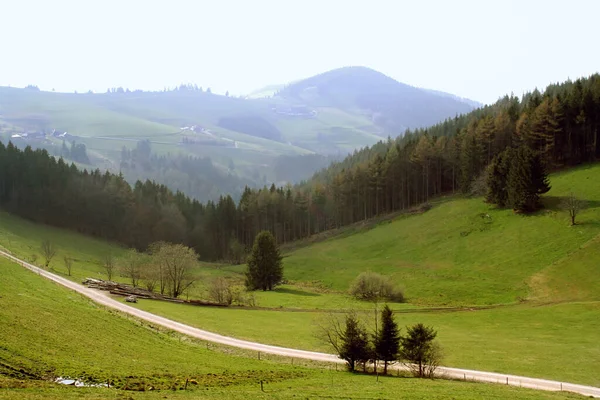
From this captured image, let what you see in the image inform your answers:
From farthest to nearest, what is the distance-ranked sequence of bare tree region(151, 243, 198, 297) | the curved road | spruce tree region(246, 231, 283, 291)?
spruce tree region(246, 231, 283, 291) < bare tree region(151, 243, 198, 297) < the curved road

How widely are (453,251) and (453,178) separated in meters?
47.8

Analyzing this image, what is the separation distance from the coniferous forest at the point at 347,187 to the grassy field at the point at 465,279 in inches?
427

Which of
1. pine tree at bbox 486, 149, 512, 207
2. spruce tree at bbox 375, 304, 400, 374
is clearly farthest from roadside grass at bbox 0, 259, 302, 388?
pine tree at bbox 486, 149, 512, 207

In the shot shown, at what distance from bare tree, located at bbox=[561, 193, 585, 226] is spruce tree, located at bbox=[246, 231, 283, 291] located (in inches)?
2307

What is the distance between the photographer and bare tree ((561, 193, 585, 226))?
83938 millimetres

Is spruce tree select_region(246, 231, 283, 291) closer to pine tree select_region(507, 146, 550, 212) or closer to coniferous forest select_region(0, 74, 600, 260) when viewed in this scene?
coniferous forest select_region(0, 74, 600, 260)

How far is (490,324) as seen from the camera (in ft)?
193

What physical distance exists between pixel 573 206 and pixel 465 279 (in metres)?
26.4

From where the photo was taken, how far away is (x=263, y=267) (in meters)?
95.2

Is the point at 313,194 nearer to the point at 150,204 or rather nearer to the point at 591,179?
the point at 150,204

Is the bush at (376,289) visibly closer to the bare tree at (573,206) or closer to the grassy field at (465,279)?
the grassy field at (465,279)

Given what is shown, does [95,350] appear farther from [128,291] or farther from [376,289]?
[376,289]

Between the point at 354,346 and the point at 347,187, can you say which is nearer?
the point at 354,346

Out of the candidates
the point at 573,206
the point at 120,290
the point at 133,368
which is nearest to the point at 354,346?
the point at 133,368
